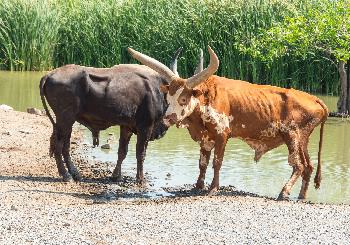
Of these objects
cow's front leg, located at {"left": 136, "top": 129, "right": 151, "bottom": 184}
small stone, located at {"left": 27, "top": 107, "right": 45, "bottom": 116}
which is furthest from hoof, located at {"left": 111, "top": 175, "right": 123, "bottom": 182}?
small stone, located at {"left": 27, "top": 107, "right": 45, "bottom": 116}

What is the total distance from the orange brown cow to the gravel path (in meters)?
0.73

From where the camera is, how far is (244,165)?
48.4 feet

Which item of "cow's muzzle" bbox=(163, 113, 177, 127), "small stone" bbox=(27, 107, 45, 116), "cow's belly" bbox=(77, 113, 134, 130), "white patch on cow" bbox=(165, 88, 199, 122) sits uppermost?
"white patch on cow" bbox=(165, 88, 199, 122)

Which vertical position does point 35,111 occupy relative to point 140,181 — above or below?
above

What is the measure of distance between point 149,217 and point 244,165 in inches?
216

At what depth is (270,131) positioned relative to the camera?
467 inches

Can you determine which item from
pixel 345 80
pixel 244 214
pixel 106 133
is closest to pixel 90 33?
pixel 345 80

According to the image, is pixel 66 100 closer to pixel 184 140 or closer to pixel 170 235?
pixel 170 235

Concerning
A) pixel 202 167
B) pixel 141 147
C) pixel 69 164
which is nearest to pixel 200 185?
pixel 202 167

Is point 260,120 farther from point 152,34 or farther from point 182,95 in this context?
point 152,34

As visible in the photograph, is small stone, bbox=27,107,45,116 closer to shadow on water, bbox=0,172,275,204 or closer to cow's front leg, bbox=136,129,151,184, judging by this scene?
shadow on water, bbox=0,172,275,204

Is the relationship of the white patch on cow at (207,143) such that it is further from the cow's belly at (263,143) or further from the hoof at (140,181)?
the hoof at (140,181)

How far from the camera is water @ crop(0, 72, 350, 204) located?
1286cm

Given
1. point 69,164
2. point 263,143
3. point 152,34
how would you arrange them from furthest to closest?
point 152,34
point 69,164
point 263,143
